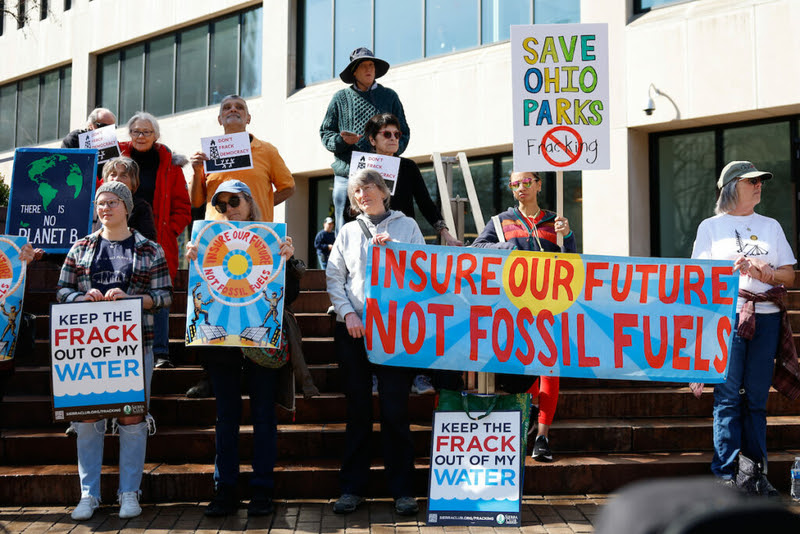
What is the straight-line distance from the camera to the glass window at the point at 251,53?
16734 millimetres

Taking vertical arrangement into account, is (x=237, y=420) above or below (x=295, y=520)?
above

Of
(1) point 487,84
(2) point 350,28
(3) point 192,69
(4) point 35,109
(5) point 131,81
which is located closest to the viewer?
(1) point 487,84

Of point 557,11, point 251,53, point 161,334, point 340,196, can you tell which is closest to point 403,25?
point 557,11

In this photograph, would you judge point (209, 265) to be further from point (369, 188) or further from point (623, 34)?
point (623, 34)

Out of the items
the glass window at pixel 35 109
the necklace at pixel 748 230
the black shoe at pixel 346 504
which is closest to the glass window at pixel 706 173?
the necklace at pixel 748 230

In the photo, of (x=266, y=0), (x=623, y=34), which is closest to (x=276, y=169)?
(x=623, y=34)

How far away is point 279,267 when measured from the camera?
473 cm

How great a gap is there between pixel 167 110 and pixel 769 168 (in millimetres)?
13240

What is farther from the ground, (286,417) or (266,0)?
(266,0)

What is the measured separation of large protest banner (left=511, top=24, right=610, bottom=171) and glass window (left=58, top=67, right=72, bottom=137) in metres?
19.5

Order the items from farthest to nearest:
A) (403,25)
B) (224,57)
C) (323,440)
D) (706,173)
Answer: (224,57) → (403,25) → (706,173) → (323,440)

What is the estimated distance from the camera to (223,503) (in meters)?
4.68

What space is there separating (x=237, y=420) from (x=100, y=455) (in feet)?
→ 2.79

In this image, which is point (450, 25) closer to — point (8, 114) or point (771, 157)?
point (771, 157)
